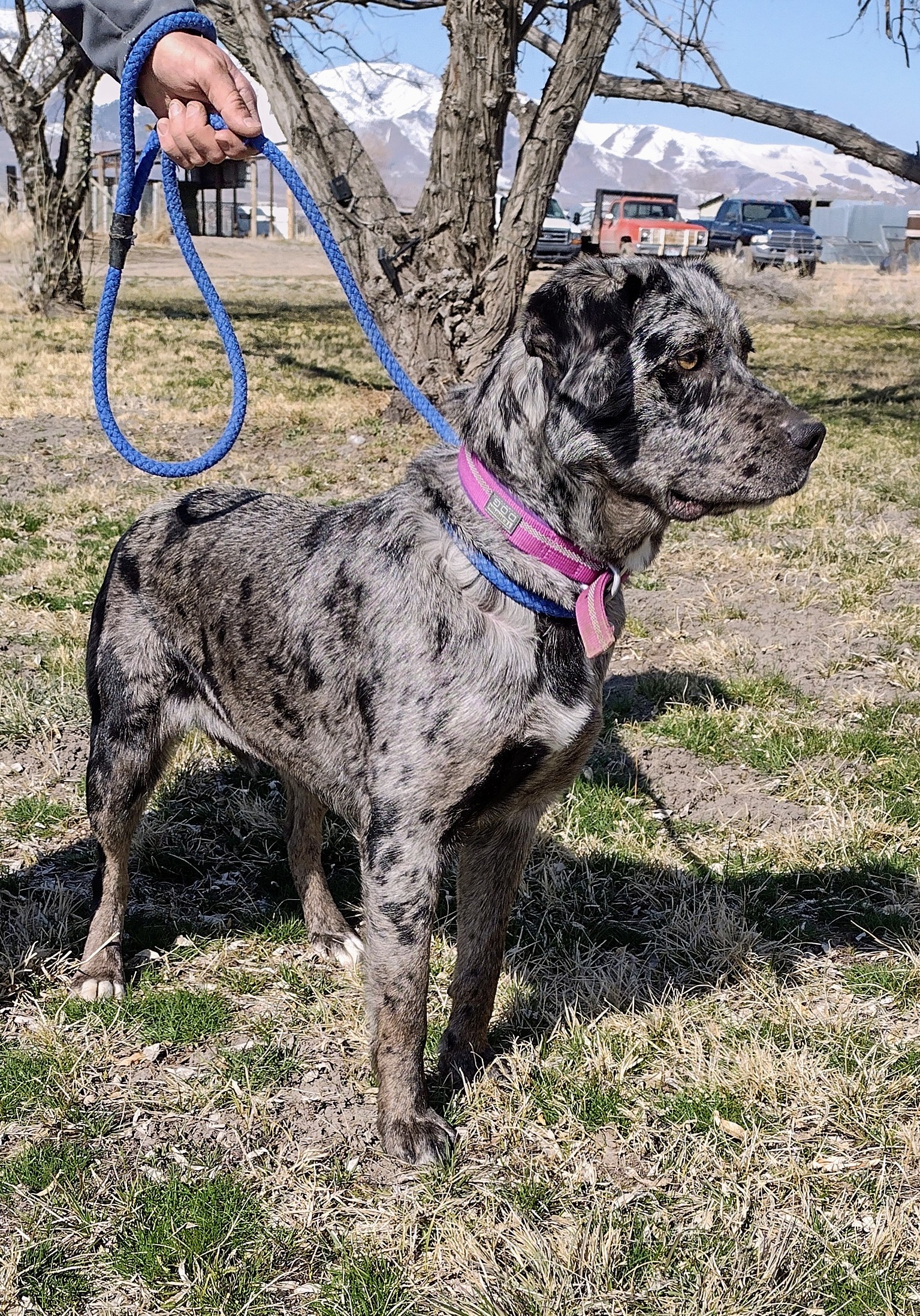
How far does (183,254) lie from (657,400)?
1571mm

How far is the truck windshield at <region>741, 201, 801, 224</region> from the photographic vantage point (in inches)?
1322

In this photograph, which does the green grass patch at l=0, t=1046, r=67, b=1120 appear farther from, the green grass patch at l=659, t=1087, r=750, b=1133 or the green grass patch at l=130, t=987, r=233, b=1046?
the green grass patch at l=659, t=1087, r=750, b=1133

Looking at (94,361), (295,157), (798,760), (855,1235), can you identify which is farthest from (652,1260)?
(295,157)

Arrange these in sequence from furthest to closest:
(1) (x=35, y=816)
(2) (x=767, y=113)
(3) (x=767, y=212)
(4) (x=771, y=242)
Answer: (3) (x=767, y=212), (4) (x=771, y=242), (2) (x=767, y=113), (1) (x=35, y=816)

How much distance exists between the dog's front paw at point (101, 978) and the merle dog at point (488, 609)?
0.94 m

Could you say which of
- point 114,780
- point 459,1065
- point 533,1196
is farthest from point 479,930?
point 114,780

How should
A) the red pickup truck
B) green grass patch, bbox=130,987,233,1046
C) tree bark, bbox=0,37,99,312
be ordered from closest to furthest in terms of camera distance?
green grass patch, bbox=130,987,233,1046 → tree bark, bbox=0,37,99,312 → the red pickup truck

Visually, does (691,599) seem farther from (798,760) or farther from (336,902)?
(336,902)

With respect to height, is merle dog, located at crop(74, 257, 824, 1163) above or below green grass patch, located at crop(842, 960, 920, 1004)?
above

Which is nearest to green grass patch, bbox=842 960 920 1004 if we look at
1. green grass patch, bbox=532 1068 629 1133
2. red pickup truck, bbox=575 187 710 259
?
green grass patch, bbox=532 1068 629 1133

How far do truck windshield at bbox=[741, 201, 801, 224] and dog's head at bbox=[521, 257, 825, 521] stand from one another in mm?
33836

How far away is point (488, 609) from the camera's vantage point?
268 centimetres

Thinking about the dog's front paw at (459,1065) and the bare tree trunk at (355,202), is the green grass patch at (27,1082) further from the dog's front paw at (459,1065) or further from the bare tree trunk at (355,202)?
the bare tree trunk at (355,202)

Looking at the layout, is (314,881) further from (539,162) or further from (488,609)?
(539,162)
